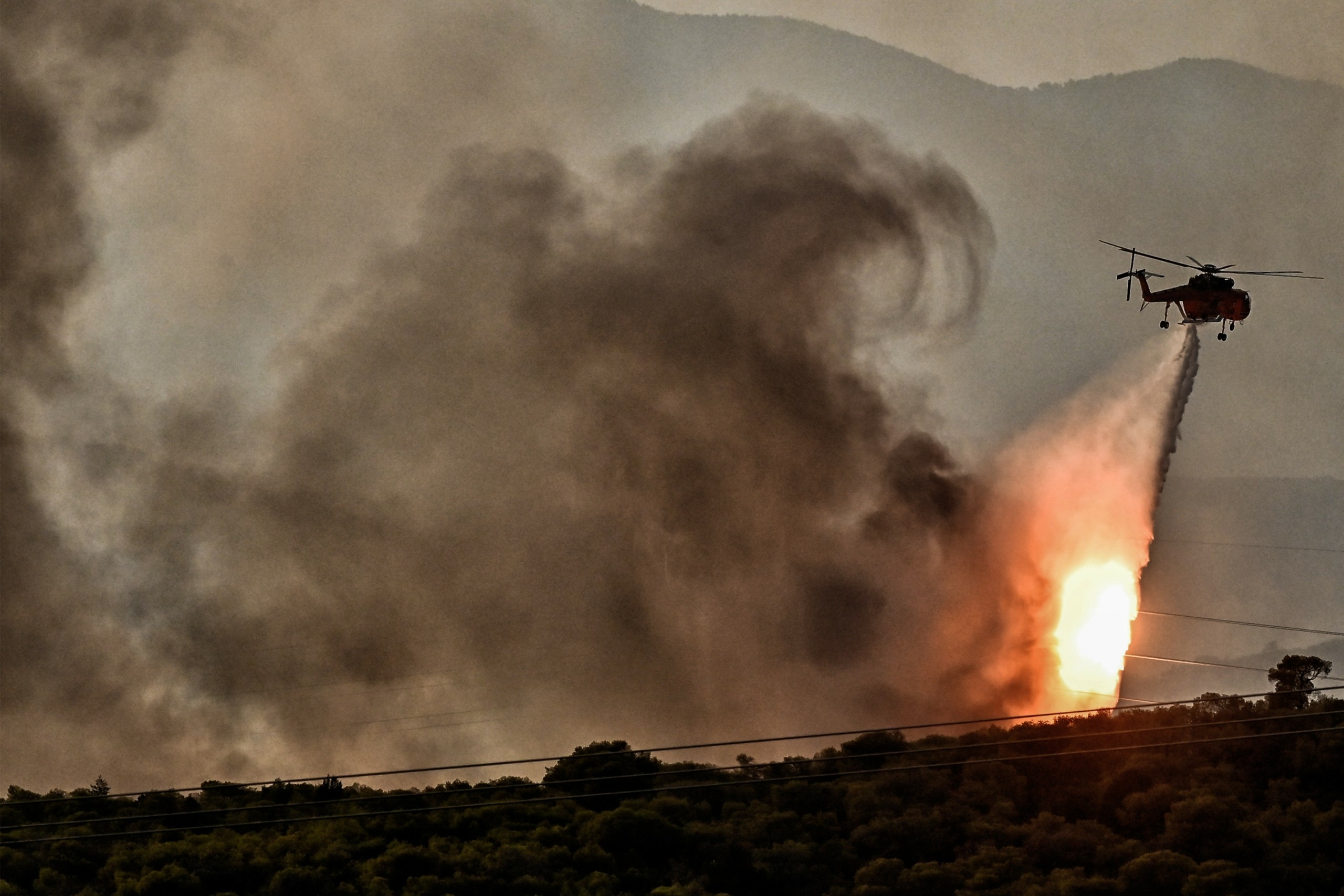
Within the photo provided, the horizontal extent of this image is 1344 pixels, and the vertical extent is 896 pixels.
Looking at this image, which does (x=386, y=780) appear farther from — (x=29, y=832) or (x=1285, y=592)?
(x=1285, y=592)

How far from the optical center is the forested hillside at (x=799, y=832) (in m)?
51.5

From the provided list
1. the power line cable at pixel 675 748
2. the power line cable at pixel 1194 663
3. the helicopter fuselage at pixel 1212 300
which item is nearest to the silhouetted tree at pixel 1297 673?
the power line cable at pixel 675 748

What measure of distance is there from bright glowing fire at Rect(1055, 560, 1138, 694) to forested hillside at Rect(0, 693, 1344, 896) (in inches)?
810

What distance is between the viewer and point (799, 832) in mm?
56625

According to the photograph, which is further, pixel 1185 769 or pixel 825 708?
pixel 825 708

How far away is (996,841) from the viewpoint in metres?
55.7

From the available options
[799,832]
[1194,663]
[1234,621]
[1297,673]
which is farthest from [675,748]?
[1234,621]

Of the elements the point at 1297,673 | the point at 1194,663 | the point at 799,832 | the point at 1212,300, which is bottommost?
the point at 799,832

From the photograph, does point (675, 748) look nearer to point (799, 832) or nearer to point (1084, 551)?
point (799, 832)

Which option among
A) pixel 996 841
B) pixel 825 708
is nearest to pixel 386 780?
pixel 825 708

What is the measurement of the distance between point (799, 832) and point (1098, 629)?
126 feet

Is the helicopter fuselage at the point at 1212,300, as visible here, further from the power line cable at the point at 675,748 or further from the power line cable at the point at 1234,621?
the power line cable at the point at 1234,621

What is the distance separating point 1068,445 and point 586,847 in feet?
190

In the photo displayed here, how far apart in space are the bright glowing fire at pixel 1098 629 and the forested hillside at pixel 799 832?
20583 mm
